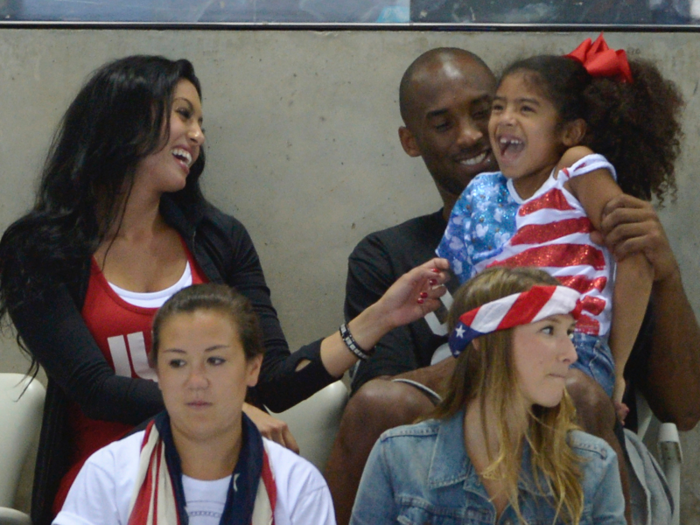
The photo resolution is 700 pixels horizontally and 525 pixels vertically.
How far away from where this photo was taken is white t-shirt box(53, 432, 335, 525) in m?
1.80

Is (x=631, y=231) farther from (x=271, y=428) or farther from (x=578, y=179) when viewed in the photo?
(x=271, y=428)

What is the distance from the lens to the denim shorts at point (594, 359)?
2141mm

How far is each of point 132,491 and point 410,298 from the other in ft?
2.71

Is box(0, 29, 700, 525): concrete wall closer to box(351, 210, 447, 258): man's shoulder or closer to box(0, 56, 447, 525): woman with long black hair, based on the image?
box(351, 210, 447, 258): man's shoulder

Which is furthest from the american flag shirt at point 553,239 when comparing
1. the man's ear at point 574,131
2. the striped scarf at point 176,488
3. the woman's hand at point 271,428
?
the striped scarf at point 176,488

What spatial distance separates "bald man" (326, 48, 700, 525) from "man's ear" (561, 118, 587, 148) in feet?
0.73

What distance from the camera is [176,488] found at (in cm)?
184

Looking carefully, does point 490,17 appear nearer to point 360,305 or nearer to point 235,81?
point 235,81

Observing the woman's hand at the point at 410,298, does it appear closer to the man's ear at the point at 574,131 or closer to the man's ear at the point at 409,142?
the man's ear at the point at 574,131

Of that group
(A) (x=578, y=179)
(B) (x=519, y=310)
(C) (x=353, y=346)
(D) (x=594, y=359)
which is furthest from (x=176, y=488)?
(A) (x=578, y=179)

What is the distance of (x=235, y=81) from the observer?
2986 millimetres

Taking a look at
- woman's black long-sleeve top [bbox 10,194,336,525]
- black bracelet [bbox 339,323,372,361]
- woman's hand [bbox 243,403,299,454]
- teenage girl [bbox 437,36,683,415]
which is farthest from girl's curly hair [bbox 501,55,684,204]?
woman's hand [bbox 243,403,299,454]

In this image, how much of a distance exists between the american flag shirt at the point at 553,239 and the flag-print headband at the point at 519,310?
1.02ft

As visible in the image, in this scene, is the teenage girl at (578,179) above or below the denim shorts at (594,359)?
above
